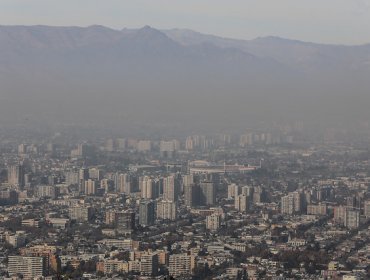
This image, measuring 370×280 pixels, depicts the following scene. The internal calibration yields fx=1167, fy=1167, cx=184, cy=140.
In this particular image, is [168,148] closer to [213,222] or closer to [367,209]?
[367,209]

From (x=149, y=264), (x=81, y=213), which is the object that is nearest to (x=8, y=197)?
(x=81, y=213)

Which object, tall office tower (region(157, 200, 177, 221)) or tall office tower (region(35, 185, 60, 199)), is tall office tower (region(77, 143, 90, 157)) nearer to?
tall office tower (region(35, 185, 60, 199))

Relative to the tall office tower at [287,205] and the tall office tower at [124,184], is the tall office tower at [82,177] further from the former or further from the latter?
the tall office tower at [287,205]

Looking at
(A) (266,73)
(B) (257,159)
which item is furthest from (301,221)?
(A) (266,73)

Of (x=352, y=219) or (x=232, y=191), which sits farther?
(x=232, y=191)

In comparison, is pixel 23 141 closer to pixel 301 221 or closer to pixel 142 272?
pixel 301 221

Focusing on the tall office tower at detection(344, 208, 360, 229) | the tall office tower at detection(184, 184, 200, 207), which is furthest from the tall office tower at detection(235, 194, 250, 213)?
the tall office tower at detection(344, 208, 360, 229)

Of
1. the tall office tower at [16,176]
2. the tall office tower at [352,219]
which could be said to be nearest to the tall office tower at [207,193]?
the tall office tower at [352,219]
